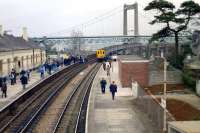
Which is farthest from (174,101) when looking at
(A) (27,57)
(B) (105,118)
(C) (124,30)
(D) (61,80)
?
(C) (124,30)

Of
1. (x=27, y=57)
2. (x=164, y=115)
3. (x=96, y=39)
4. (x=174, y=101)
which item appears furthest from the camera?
(x=96, y=39)

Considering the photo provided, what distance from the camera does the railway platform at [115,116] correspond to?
24859 mm

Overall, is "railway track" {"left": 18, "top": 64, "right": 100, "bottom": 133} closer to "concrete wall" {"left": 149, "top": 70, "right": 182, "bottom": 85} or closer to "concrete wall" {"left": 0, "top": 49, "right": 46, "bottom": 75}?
"concrete wall" {"left": 149, "top": 70, "right": 182, "bottom": 85}

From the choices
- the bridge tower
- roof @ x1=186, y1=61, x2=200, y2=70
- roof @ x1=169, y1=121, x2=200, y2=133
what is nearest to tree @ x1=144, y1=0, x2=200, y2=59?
roof @ x1=186, y1=61, x2=200, y2=70

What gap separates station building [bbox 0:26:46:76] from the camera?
49.2m

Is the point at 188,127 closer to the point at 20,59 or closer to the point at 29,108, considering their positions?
the point at 29,108

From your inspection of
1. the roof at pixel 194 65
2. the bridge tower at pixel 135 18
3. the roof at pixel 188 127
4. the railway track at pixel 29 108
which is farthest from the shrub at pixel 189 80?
the bridge tower at pixel 135 18

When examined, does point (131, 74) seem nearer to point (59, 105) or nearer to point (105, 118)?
point (59, 105)

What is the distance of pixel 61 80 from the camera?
5194 centimetres

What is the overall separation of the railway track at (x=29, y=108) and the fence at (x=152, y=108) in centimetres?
635

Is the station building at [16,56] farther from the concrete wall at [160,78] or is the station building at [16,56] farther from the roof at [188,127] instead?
the roof at [188,127]

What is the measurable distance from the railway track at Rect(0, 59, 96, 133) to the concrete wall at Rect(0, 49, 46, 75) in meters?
4.63

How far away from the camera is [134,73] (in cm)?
4362

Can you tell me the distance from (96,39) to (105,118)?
13388cm
